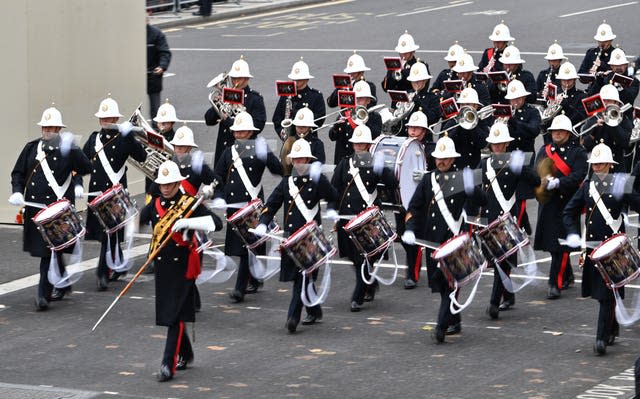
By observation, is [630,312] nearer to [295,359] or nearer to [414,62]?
[295,359]

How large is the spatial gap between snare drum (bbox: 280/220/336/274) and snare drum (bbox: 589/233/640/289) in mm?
2561

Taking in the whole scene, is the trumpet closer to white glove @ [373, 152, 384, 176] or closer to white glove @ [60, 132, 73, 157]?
white glove @ [373, 152, 384, 176]

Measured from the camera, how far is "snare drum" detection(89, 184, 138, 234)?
55.3ft

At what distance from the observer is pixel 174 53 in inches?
1339

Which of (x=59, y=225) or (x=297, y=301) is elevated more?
(x=59, y=225)

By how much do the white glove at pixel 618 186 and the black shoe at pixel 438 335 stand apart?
1.97 meters

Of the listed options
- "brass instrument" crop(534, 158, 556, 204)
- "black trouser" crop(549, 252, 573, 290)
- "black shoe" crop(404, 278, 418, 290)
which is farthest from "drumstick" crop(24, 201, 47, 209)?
"black trouser" crop(549, 252, 573, 290)

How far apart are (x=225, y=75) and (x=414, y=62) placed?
9.32ft

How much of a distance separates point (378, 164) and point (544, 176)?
5.57 feet

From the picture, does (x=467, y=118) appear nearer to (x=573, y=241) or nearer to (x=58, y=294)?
(x=573, y=241)

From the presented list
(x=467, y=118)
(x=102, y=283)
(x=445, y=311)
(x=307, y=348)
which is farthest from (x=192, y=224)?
(x=467, y=118)

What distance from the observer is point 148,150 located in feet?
60.6

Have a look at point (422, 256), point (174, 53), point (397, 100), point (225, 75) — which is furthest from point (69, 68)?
point (174, 53)

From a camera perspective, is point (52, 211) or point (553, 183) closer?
point (52, 211)
